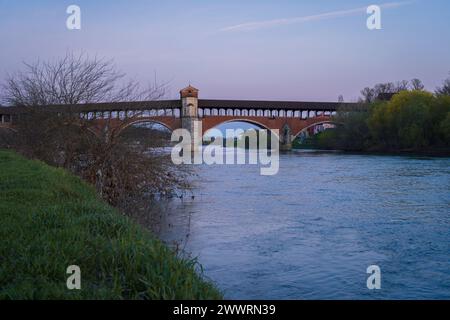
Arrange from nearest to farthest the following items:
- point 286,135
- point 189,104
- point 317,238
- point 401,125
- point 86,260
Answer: point 86,260
point 317,238
point 401,125
point 189,104
point 286,135

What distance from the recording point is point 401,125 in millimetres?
51031

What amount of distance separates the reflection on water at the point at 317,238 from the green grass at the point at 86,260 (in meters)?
1.89

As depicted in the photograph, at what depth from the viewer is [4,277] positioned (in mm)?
4398

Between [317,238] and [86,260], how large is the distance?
6.35 meters

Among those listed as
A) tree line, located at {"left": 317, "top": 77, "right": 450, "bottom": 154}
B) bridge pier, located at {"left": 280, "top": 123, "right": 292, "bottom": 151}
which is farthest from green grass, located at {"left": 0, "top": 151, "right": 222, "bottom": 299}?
bridge pier, located at {"left": 280, "top": 123, "right": 292, "bottom": 151}

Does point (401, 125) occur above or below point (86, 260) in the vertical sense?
above

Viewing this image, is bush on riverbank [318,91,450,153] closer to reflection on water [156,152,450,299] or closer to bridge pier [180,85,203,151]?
bridge pier [180,85,203,151]

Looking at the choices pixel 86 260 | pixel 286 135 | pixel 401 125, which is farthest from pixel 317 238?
pixel 286 135

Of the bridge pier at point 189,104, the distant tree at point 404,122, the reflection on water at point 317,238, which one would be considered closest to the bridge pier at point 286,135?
the bridge pier at point 189,104

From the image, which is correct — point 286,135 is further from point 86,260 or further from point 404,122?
point 86,260

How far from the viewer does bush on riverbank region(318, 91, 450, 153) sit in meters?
48.4

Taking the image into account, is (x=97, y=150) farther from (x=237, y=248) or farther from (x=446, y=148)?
(x=446, y=148)

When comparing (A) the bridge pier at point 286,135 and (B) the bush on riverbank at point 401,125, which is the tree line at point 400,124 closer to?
(B) the bush on riverbank at point 401,125
